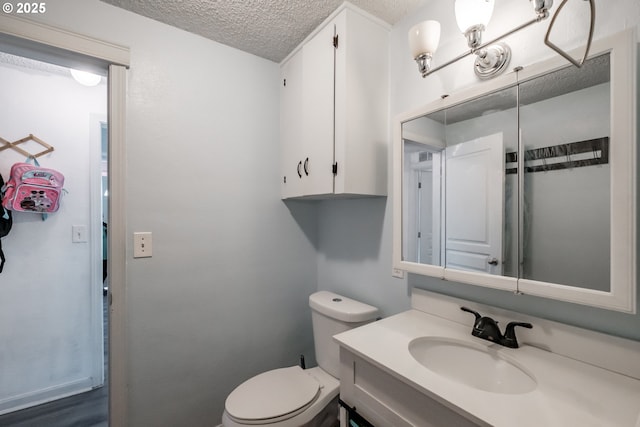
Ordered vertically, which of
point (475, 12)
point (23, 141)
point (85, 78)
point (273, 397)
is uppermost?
point (85, 78)

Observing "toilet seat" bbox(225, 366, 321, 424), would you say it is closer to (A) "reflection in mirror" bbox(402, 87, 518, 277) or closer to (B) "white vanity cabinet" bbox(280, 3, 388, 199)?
(A) "reflection in mirror" bbox(402, 87, 518, 277)

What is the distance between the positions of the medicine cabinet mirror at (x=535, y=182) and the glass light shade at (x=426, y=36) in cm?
21

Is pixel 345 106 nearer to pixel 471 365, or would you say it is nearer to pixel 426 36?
pixel 426 36

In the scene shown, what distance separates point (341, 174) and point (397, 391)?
34.7 inches

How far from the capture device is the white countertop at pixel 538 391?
62 cm

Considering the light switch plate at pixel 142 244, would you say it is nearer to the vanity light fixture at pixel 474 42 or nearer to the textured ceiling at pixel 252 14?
the textured ceiling at pixel 252 14

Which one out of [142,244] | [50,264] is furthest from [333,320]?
[50,264]

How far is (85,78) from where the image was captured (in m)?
Answer: 1.91

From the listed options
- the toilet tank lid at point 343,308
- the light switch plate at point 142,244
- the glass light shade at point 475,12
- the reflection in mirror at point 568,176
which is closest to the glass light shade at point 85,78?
the light switch plate at point 142,244

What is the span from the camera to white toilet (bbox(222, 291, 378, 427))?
1.15 meters

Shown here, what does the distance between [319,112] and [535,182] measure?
38.6 inches

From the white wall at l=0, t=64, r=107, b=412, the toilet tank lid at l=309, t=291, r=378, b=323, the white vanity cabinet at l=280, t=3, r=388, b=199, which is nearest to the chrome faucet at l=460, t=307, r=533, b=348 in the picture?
the toilet tank lid at l=309, t=291, r=378, b=323

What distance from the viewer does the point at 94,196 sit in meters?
2.11

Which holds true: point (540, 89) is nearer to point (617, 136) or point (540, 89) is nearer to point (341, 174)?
point (617, 136)
